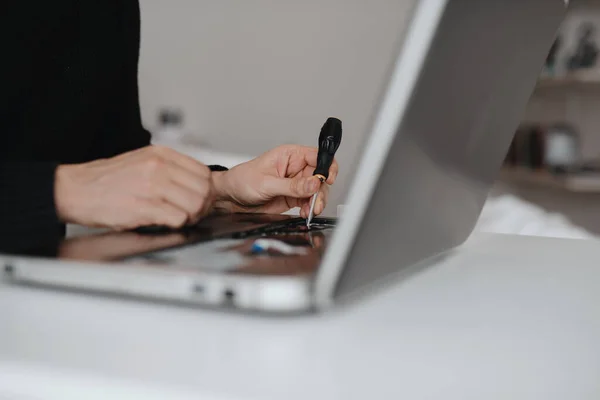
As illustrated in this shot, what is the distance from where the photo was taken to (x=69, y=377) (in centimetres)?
31

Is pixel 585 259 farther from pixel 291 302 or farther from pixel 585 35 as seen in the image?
pixel 585 35

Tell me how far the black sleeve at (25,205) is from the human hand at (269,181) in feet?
1.03

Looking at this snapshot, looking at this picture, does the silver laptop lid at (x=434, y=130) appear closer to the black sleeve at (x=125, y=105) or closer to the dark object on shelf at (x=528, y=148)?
the black sleeve at (x=125, y=105)

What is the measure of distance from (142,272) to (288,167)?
524 mm

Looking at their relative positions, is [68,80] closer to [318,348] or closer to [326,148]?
[326,148]

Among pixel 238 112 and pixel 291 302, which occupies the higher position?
pixel 238 112

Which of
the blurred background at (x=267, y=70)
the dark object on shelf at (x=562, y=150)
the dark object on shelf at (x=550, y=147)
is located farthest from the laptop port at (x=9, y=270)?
the dark object on shelf at (x=562, y=150)

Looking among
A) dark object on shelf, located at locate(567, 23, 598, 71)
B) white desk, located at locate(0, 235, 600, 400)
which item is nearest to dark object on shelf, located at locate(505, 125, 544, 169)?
dark object on shelf, located at locate(567, 23, 598, 71)

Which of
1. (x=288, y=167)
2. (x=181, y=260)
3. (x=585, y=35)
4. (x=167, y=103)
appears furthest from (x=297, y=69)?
(x=181, y=260)

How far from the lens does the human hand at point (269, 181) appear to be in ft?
2.84

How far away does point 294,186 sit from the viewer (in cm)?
80

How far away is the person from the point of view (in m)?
0.61

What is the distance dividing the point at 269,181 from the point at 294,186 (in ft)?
0.25

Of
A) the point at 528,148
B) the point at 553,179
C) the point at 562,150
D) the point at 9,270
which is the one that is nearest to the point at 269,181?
the point at 9,270
